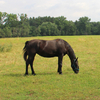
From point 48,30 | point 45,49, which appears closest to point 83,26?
point 48,30

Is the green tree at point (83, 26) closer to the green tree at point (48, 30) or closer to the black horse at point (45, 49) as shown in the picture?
the green tree at point (48, 30)

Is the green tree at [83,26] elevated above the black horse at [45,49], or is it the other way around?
the green tree at [83,26]

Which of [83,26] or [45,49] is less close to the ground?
[83,26]

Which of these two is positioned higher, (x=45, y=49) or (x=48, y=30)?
(x=48, y=30)

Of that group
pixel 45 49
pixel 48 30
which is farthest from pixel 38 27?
pixel 45 49

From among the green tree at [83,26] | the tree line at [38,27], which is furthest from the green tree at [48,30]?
→ the green tree at [83,26]

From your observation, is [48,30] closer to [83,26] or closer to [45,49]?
[83,26]

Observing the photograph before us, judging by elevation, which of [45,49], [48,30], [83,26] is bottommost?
[45,49]

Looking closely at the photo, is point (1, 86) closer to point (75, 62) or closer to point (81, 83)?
point (81, 83)

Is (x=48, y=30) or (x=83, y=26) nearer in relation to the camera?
(x=48, y=30)

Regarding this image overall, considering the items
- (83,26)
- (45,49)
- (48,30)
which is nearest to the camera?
(45,49)

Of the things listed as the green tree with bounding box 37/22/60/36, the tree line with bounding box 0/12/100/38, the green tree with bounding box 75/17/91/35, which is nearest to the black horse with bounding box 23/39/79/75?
the tree line with bounding box 0/12/100/38

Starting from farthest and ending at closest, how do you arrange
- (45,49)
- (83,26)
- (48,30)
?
(83,26), (48,30), (45,49)

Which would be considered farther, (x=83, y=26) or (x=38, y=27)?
(x=83, y=26)
